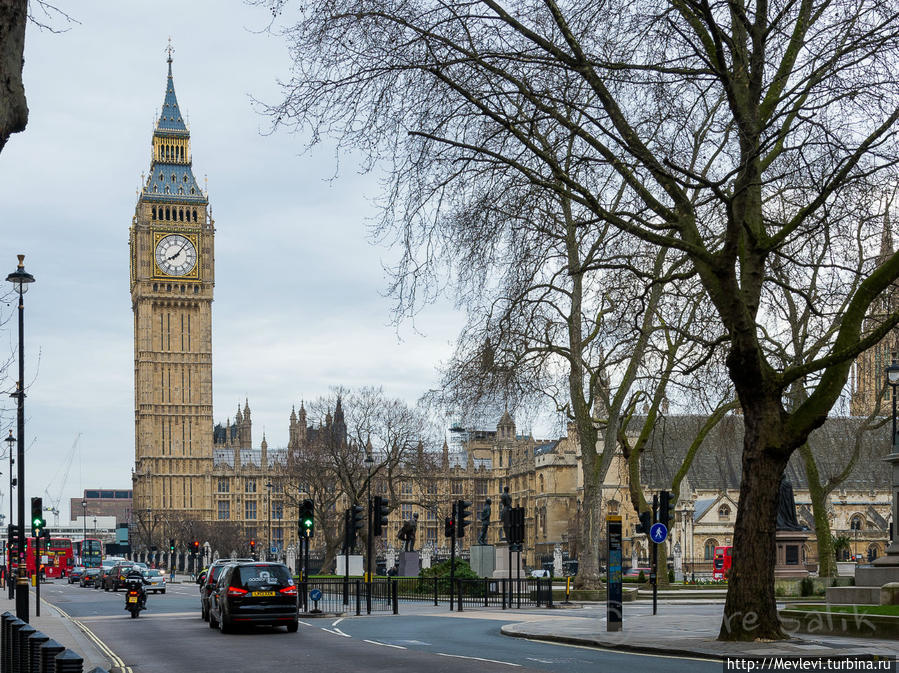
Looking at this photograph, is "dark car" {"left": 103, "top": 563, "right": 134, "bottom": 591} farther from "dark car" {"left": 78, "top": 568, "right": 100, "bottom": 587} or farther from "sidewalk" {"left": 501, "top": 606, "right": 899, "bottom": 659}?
"sidewalk" {"left": 501, "top": 606, "right": 899, "bottom": 659}

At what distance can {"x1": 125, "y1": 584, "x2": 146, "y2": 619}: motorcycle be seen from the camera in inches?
1409

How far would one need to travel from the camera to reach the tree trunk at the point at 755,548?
18.7 m

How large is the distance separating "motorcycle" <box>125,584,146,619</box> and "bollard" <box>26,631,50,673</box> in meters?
26.8

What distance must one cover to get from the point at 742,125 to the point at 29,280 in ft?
66.8

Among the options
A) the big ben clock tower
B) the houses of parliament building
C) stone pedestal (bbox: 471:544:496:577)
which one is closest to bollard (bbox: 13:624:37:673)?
stone pedestal (bbox: 471:544:496:577)

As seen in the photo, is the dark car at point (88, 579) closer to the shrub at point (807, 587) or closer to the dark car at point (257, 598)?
the shrub at point (807, 587)

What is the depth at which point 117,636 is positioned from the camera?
1046 inches

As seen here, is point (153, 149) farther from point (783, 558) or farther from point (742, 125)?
point (742, 125)

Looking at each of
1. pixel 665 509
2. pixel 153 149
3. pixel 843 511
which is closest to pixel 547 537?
pixel 843 511

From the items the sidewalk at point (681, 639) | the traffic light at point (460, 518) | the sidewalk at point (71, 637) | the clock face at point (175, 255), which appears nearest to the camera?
the sidewalk at point (681, 639)

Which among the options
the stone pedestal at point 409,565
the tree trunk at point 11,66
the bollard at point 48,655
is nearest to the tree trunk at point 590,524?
the stone pedestal at point 409,565

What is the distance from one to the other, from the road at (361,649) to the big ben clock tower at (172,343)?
11538 centimetres

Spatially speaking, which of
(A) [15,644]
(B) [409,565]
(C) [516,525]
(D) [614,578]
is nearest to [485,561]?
(B) [409,565]

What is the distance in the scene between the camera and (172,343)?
5832 inches
